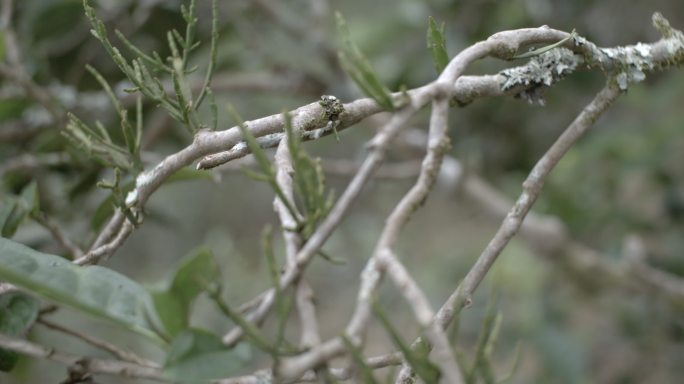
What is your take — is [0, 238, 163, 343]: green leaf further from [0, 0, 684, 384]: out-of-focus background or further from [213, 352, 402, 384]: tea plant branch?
[0, 0, 684, 384]: out-of-focus background

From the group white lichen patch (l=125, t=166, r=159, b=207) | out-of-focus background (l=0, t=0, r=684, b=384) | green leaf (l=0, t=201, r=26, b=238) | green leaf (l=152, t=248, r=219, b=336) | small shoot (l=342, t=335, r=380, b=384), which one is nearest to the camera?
small shoot (l=342, t=335, r=380, b=384)

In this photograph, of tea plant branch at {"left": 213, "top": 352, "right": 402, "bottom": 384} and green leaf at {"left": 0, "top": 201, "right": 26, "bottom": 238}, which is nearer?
tea plant branch at {"left": 213, "top": 352, "right": 402, "bottom": 384}

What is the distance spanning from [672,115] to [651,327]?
0.45 metres

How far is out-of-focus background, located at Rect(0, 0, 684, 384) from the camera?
129 centimetres

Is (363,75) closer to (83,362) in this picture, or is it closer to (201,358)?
(201,358)

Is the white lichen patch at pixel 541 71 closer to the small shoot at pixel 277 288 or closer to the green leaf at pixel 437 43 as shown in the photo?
the green leaf at pixel 437 43

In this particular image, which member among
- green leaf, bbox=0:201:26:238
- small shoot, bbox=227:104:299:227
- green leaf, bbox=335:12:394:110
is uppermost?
green leaf, bbox=0:201:26:238

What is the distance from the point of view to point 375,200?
247cm

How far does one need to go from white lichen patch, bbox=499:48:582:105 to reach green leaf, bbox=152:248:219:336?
29 cm

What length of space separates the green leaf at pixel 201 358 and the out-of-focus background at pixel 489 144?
1.97ft

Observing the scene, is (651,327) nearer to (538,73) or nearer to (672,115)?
(672,115)

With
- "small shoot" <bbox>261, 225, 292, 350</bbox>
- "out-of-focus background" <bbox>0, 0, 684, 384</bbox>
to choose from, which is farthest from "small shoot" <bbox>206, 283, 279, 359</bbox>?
"out-of-focus background" <bbox>0, 0, 684, 384</bbox>

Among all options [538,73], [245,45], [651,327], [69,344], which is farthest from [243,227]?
[538,73]

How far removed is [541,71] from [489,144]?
3.89 ft
